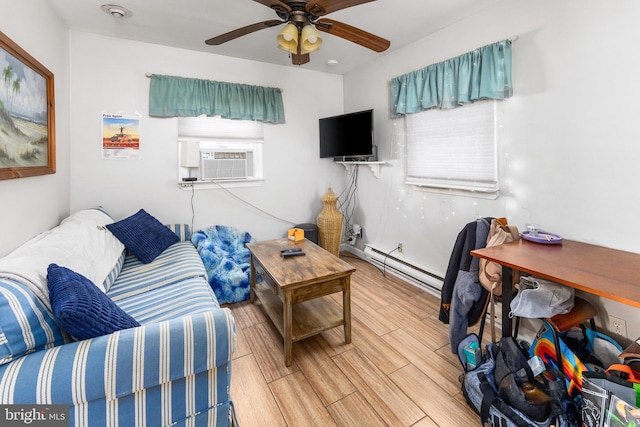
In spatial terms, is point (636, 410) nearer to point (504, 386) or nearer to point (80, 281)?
point (504, 386)

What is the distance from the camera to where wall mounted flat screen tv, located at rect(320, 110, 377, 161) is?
3.18m

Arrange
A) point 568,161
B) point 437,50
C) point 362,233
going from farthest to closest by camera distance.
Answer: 1. point 362,233
2. point 437,50
3. point 568,161

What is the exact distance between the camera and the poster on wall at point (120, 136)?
281cm

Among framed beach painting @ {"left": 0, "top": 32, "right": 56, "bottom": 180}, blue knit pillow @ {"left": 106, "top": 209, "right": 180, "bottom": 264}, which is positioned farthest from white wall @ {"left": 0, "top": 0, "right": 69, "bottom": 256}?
blue knit pillow @ {"left": 106, "top": 209, "right": 180, "bottom": 264}

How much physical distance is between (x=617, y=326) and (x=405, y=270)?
1657mm

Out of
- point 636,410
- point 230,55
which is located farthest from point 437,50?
point 636,410

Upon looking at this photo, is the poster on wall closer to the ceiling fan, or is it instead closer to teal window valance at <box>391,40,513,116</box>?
the ceiling fan

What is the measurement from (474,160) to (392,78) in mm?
1362

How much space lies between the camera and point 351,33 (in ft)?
6.59

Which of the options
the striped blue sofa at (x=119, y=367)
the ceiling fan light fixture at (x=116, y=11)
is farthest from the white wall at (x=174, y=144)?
the striped blue sofa at (x=119, y=367)

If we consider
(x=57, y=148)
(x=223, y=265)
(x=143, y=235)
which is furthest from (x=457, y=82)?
(x=57, y=148)

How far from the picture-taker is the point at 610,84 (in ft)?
5.46

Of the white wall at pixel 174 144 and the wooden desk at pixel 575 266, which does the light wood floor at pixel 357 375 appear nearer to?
the wooden desk at pixel 575 266

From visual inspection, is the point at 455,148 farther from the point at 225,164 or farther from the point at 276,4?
the point at 225,164
